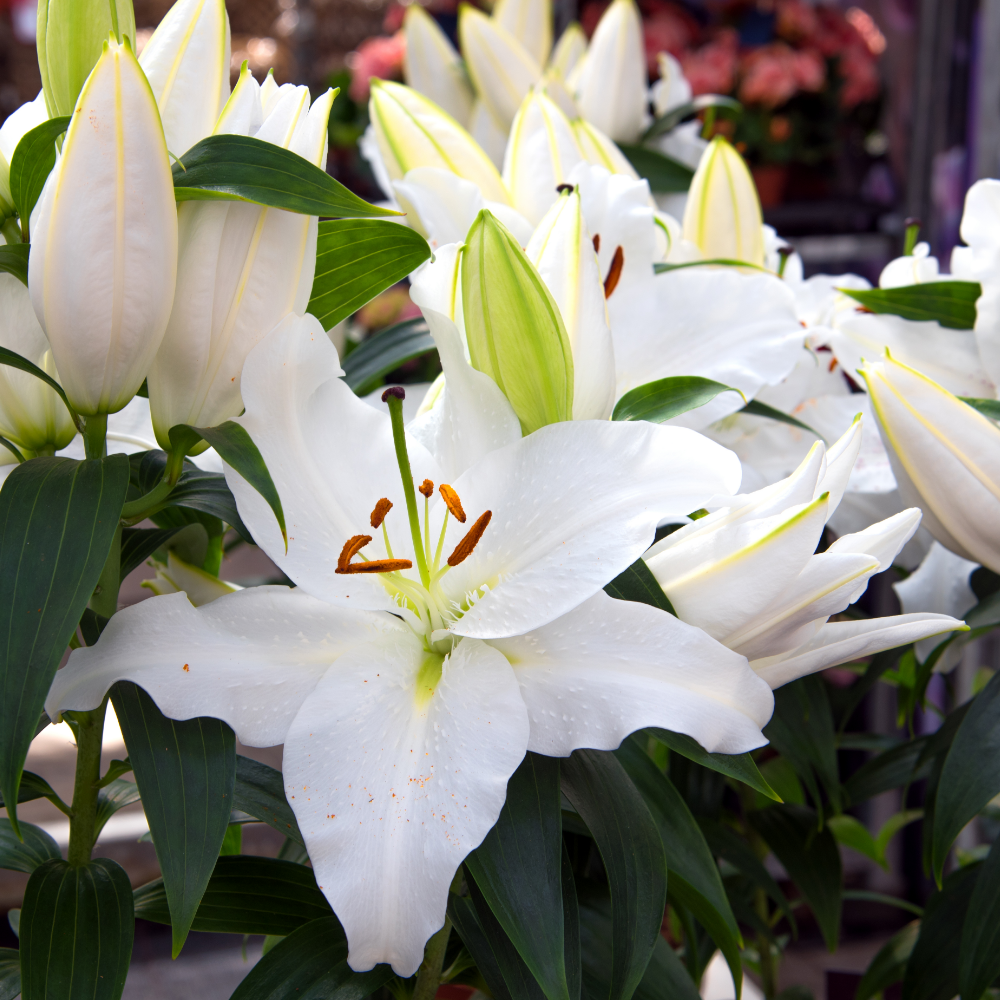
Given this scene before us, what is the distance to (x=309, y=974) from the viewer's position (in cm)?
40

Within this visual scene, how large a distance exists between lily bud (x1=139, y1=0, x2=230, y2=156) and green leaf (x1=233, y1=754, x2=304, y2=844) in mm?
258

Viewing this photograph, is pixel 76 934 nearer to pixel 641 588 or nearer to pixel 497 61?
pixel 641 588

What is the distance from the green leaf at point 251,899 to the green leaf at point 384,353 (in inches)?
9.8

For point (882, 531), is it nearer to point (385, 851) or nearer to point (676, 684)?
point (676, 684)

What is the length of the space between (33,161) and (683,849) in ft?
1.21

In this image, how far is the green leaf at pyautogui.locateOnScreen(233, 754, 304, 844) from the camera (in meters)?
0.41

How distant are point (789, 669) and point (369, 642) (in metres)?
0.16

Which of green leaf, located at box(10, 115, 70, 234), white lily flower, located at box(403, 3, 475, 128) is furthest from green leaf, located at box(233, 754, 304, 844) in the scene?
white lily flower, located at box(403, 3, 475, 128)

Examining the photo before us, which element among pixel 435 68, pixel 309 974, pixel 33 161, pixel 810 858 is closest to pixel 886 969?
pixel 810 858

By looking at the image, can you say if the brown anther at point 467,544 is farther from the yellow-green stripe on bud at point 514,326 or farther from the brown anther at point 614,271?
the brown anther at point 614,271

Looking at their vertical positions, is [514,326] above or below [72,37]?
below

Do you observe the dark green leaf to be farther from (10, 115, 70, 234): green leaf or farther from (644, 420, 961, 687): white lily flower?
(10, 115, 70, 234): green leaf

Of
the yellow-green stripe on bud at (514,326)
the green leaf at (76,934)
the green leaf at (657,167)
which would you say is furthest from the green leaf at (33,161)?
the green leaf at (657,167)

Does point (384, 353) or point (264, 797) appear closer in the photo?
point (264, 797)
